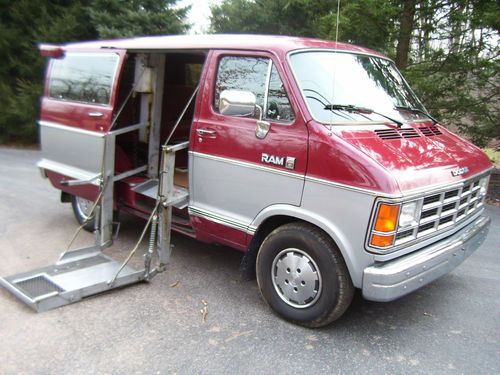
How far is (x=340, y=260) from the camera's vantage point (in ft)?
11.3

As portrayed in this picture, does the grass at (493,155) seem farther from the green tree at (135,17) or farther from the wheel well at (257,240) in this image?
the green tree at (135,17)

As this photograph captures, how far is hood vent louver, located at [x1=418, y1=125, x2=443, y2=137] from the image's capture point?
163 inches

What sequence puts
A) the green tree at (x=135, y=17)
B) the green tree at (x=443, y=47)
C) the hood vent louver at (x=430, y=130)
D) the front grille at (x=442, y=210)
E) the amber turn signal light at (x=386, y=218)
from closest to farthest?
the amber turn signal light at (x=386, y=218) → the front grille at (x=442, y=210) → the hood vent louver at (x=430, y=130) → the green tree at (x=443, y=47) → the green tree at (x=135, y=17)

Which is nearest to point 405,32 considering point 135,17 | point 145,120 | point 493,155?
point 493,155

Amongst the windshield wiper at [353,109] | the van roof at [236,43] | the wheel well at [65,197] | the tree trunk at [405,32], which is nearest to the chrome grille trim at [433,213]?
the windshield wiper at [353,109]

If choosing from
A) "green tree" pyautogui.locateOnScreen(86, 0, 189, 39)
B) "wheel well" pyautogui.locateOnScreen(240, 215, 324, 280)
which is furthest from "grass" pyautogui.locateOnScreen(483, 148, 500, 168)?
"green tree" pyautogui.locateOnScreen(86, 0, 189, 39)

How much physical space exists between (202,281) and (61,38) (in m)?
10.8

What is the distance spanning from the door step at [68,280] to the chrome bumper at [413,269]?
2.28m

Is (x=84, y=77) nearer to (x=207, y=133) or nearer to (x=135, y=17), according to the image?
(x=207, y=133)

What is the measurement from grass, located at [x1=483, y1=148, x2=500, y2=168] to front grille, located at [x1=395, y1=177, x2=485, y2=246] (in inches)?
219

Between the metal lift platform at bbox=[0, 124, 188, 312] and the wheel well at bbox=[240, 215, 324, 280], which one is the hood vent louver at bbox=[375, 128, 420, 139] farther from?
the metal lift platform at bbox=[0, 124, 188, 312]

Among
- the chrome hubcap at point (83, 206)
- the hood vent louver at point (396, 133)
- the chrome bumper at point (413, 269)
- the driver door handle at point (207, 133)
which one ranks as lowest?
the chrome hubcap at point (83, 206)

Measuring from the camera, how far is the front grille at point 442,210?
134 inches

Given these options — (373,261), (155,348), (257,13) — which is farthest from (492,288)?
(257,13)
